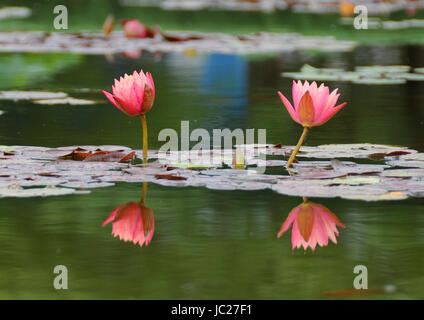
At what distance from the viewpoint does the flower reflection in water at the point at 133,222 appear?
10.8ft

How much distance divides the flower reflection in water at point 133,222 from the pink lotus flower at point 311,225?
0.43m

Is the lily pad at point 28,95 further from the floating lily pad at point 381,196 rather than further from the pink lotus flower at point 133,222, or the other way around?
the floating lily pad at point 381,196

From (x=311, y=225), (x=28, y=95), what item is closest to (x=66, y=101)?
(x=28, y=95)

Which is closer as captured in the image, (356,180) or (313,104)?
(356,180)

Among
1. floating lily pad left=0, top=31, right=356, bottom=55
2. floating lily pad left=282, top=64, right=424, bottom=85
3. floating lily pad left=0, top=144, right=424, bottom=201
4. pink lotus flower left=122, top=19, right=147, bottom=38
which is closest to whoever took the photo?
floating lily pad left=0, top=144, right=424, bottom=201

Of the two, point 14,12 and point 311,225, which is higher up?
point 14,12

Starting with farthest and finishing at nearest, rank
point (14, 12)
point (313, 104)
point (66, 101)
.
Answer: point (14, 12)
point (66, 101)
point (313, 104)

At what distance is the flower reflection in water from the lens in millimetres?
3277

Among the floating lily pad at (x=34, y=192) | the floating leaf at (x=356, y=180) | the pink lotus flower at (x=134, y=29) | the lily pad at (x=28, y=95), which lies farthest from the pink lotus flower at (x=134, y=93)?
the pink lotus flower at (x=134, y=29)

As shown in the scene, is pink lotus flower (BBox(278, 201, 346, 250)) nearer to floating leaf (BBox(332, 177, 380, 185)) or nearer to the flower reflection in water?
floating leaf (BBox(332, 177, 380, 185))

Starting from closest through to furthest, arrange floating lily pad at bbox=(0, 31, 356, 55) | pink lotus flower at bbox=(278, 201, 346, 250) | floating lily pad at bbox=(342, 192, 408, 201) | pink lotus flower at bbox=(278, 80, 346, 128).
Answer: pink lotus flower at bbox=(278, 201, 346, 250) → floating lily pad at bbox=(342, 192, 408, 201) → pink lotus flower at bbox=(278, 80, 346, 128) → floating lily pad at bbox=(0, 31, 356, 55)

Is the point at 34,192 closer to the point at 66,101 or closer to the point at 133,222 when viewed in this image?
the point at 133,222

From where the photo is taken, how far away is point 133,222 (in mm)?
3463

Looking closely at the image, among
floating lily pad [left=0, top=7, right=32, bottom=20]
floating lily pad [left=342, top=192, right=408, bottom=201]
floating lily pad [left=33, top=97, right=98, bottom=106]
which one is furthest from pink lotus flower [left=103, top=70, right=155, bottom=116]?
floating lily pad [left=0, top=7, right=32, bottom=20]
